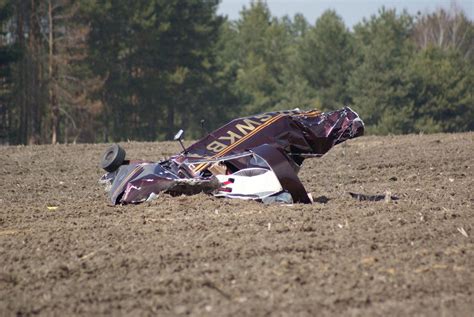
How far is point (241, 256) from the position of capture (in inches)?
270

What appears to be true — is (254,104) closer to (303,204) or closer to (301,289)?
(303,204)

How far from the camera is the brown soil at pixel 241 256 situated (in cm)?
555

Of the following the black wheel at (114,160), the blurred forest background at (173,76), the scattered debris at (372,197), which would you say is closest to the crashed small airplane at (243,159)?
the black wheel at (114,160)

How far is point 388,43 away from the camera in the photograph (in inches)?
2206

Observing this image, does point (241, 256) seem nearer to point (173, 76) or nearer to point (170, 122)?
point (173, 76)

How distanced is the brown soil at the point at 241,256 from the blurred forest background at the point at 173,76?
31.7 metres

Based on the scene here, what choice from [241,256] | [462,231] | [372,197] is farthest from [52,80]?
[241,256]

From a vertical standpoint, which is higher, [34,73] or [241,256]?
[34,73]

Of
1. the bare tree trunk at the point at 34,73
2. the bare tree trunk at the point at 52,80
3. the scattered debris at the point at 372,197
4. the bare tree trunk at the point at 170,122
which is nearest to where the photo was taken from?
the scattered debris at the point at 372,197

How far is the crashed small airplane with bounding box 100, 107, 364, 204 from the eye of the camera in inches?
391

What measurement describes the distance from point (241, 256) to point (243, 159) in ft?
10.7

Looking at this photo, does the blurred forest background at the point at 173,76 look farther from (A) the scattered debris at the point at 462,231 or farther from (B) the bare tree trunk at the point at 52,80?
(A) the scattered debris at the point at 462,231

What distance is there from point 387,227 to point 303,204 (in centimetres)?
184

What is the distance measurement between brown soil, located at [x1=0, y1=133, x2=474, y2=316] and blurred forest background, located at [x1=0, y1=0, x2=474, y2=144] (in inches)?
1249
